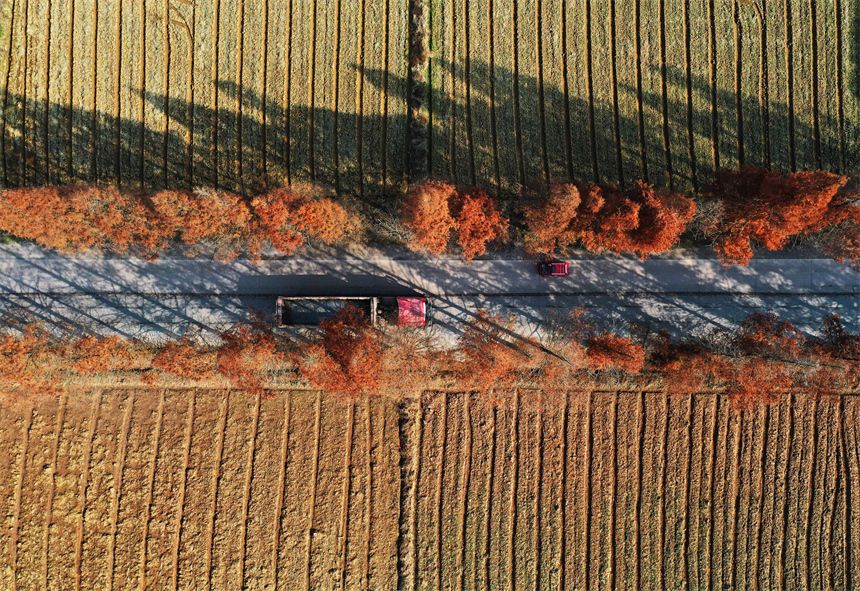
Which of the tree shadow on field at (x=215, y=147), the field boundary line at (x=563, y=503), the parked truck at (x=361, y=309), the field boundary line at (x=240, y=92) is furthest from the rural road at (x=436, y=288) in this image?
the field boundary line at (x=563, y=503)

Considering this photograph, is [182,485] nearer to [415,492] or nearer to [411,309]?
[415,492]

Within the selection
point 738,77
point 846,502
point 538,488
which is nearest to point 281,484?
point 538,488

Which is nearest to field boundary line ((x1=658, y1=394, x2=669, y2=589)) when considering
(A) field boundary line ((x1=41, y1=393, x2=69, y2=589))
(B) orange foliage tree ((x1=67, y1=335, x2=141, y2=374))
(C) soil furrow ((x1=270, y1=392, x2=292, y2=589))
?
(C) soil furrow ((x1=270, y1=392, x2=292, y2=589))

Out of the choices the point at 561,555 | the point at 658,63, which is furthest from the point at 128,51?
the point at 561,555

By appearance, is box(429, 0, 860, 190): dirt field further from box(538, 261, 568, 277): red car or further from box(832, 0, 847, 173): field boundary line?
box(538, 261, 568, 277): red car

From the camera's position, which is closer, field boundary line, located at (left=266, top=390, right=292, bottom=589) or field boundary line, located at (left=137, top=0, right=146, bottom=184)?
field boundary line, located at (left=137, top=0, right=146, bottom=184)

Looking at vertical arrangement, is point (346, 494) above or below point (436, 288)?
below

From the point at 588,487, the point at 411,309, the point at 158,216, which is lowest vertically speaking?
the point at 588,487
